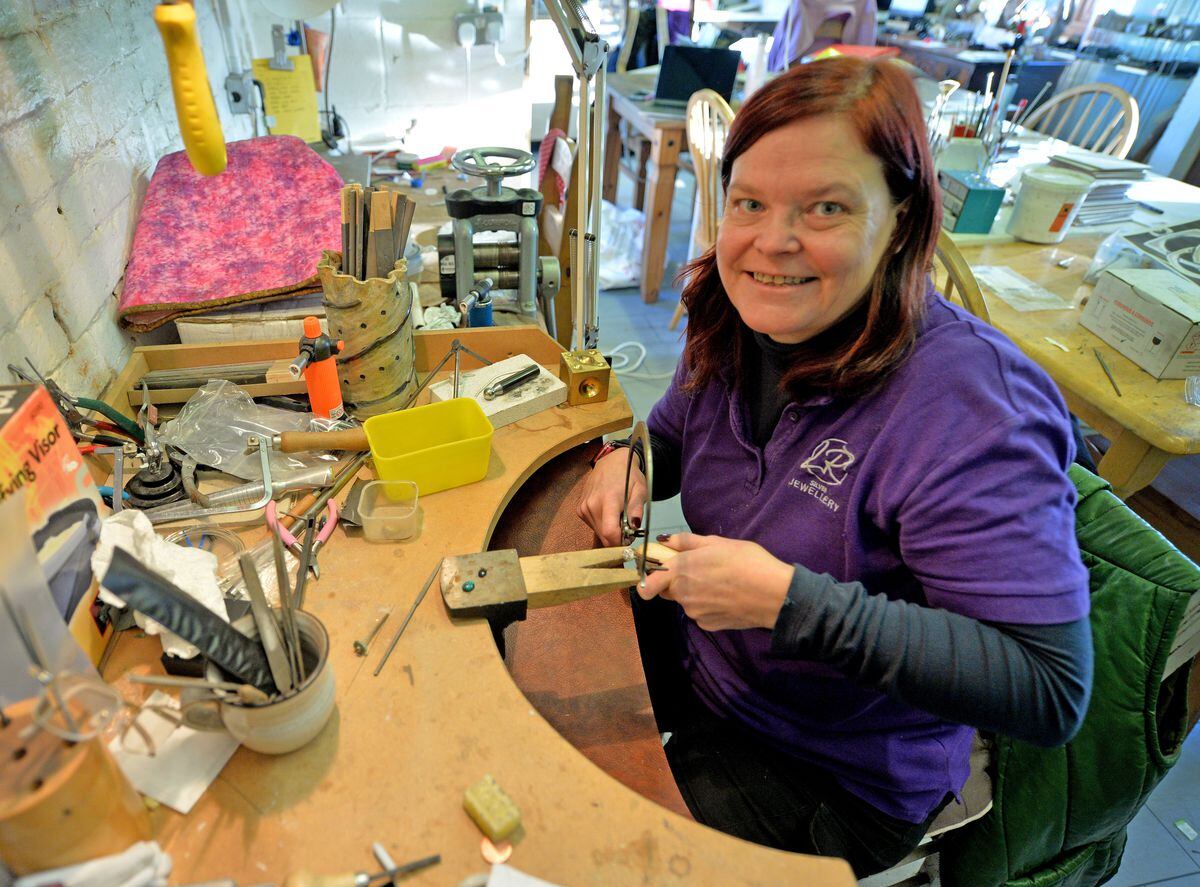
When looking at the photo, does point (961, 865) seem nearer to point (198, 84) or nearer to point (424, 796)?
point (424, 796)

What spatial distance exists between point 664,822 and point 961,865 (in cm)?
73

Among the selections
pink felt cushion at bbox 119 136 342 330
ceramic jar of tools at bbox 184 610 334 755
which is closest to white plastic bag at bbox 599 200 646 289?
pink felt cushion at bbox 119 136 342 330

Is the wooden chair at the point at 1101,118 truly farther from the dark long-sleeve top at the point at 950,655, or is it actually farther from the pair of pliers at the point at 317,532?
the pair of pliers at the point at 317,532

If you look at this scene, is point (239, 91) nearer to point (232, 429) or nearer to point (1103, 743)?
point (232, 429)

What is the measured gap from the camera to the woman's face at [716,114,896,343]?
0.84m

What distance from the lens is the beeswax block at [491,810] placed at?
2.24ft

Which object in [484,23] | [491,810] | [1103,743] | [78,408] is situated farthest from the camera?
[484,23]

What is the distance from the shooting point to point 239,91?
219cm

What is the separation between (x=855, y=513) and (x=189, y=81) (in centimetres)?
84

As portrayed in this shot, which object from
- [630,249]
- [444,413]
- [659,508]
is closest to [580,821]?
[444,413]

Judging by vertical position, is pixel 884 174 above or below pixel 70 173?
above

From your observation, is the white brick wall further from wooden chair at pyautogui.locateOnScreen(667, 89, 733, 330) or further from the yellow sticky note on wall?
wooden chair at pyautogui.locateOnScreen(667, 89, 733, 330)

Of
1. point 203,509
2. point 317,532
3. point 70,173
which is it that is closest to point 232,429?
point 203,509

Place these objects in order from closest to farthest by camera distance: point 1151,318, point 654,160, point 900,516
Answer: point 900,516 < point 1151,318 < point 654,160
